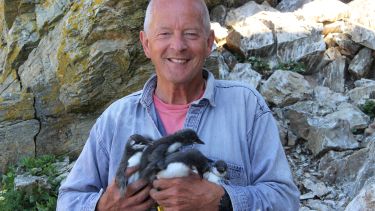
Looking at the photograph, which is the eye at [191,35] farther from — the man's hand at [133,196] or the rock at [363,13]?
the rock at [363,13]

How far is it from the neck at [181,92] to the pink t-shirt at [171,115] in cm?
3

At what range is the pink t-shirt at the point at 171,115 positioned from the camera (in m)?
3.13

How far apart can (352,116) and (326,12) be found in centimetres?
328

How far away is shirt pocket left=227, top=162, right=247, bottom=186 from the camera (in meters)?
2.90

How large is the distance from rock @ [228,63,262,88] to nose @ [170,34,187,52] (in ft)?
19.0

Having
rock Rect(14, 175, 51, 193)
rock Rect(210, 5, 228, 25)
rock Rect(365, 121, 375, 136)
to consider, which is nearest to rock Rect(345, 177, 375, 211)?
rock Rect(365, 121, 375, 136)

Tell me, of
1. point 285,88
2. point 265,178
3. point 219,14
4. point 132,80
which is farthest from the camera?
point 219,14

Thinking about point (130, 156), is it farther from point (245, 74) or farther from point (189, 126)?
point (245, 74)

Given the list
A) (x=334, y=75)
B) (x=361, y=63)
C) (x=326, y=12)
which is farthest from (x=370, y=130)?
(x=326, y=12)

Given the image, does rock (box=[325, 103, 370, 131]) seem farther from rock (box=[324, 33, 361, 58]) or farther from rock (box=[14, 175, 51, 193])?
rock (box=[14, 175, 51, 193])

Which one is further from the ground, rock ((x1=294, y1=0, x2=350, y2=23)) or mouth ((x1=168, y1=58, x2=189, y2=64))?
mouth ((x1=168, y1=58, x2=189, y2=64))

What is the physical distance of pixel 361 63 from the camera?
30.7 ft

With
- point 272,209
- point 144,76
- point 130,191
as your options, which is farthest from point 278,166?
point 144,76

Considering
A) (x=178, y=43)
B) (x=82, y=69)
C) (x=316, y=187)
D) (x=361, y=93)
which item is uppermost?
(x=178, y=43)
